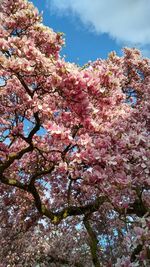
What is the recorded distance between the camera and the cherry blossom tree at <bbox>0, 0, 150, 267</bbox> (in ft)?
30.7

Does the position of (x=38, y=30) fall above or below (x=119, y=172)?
above

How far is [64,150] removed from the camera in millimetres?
11133

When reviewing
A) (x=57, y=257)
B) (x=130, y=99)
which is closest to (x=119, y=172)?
(x=57, y=257)

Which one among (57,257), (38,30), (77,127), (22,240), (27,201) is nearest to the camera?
(77,127)

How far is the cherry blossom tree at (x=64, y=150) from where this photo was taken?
9.37 metres

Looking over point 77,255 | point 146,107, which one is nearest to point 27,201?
point 77,255

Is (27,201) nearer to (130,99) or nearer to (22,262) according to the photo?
(22,262)

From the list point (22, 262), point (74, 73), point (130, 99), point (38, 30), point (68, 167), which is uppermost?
point (130, 99)

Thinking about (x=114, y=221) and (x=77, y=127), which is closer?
(x=77, y=127)

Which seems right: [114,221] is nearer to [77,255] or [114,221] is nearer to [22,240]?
[77,255]

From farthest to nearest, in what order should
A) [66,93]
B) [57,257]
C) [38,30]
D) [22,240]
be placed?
[57,257], [22,240], [38,30], [66,93]

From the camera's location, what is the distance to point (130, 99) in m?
23.8

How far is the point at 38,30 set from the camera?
14.9m

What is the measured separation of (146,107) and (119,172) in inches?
175
